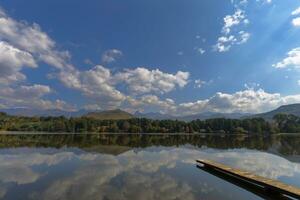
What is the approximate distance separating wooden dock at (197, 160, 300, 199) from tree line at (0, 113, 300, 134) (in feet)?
505

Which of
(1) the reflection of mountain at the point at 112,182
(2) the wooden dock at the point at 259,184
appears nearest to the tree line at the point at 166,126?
(2) the wooden dock at the point at 259,184

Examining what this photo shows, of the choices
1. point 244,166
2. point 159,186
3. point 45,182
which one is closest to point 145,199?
point 159,186

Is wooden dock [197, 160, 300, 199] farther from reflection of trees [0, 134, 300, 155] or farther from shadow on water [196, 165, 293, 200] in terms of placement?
reflection of trees [0, 134, 300, 155]

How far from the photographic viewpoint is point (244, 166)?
33.0 meters

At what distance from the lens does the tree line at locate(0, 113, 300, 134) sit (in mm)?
175875

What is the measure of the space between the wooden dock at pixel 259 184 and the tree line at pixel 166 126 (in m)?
154

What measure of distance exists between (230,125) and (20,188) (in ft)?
590

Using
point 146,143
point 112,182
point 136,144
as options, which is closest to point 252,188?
point 112,182

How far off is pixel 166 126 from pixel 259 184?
173m

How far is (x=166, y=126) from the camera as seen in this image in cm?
19400

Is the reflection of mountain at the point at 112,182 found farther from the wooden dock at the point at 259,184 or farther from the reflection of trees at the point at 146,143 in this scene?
the reflection of trees at the point at 146,143

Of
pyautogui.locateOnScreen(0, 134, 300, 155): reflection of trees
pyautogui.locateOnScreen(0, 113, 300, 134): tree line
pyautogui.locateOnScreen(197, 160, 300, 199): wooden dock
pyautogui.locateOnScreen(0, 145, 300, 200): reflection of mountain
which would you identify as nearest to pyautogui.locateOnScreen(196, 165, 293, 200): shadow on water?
pyautogui.locateOnScreen(197, 160, 300, 199): wooden dock

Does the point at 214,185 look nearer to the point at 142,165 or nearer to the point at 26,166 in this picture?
the point at 142,165

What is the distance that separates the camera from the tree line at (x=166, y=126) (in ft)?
577
